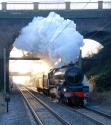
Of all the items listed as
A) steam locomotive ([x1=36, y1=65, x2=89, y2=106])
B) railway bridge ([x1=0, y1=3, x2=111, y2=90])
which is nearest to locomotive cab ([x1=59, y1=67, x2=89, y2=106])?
steam locomotive ([x1=36, y1=65, x2=89, y2=106])

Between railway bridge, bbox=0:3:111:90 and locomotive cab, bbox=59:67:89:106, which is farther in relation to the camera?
railway bridge, bbox=0:3:111:90

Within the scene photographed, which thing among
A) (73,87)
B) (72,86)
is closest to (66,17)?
(72,86)

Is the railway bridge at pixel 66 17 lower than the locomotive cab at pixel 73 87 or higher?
higher

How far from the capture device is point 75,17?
5659 cm

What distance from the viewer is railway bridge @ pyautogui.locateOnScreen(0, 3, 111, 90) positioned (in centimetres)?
5594

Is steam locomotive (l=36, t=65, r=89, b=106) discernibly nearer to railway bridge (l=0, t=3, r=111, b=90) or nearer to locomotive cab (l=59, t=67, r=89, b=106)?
locomotive cab (l=59, t=67, r=89, b=106)

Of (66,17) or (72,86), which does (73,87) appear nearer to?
(72,86)

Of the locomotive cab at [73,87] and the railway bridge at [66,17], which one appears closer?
the locomotive cab at [73,87]

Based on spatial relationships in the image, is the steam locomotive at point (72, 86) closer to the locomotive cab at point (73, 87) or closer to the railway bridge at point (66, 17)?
the locomotive cab at point (73, 87)

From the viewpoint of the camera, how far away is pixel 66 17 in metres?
55.6

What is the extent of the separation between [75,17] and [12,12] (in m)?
6.37

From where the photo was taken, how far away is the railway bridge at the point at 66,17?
55938 millimetres

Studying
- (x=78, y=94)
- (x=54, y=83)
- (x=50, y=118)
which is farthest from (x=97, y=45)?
(x=50, y=118)

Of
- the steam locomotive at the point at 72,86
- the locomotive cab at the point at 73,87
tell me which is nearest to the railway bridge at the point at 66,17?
the steam locomotive at the point at 72,86
